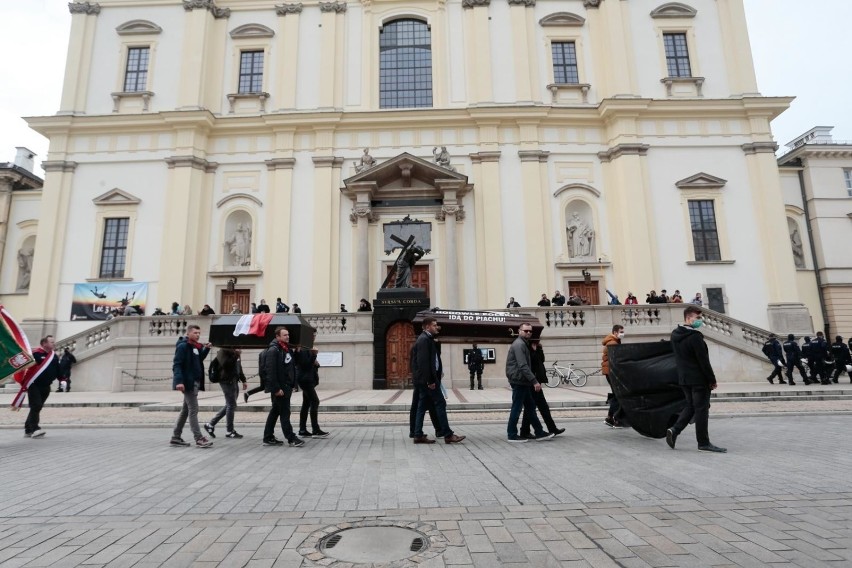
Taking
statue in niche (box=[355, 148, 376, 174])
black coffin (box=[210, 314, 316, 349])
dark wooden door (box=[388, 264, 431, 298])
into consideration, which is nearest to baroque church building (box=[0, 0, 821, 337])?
dark wooden door (box=[388, 264, 431, 298])

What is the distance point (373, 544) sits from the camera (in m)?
3.64

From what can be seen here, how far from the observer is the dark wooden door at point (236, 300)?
25172mm

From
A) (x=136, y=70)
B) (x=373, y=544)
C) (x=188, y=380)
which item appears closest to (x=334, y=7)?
(x=136, y=70)

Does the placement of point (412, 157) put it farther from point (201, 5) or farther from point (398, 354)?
point (201, 5)

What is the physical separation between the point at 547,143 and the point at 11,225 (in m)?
32.1

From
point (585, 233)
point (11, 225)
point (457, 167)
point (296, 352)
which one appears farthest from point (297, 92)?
point (296, 352)

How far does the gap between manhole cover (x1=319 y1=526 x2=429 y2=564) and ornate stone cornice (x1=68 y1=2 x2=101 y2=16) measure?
34.9m

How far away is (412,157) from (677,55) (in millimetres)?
16489

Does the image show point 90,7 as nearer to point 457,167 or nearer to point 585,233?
point 457,167

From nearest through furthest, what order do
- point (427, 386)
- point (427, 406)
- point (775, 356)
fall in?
point (427, 386)
point (427, 406)
point (775, 356)

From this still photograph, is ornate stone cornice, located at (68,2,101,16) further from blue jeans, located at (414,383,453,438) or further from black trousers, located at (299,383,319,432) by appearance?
blue jeans, located at (414,383,453,438)

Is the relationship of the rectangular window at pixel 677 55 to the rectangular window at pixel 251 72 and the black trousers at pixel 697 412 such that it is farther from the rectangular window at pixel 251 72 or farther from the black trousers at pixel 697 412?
the black trousers at pixel 697 412

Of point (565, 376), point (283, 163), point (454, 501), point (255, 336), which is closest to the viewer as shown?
point (454, 501)

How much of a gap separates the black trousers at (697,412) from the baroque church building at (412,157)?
1681cm
